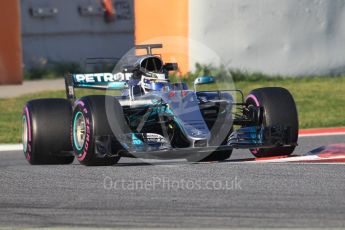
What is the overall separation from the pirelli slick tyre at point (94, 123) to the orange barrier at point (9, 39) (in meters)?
11.1

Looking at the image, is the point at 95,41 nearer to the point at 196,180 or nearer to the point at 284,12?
the point at 284,12

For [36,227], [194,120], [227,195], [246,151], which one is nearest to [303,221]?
[227,195]

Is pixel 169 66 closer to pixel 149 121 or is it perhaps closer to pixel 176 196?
pixel 149 121

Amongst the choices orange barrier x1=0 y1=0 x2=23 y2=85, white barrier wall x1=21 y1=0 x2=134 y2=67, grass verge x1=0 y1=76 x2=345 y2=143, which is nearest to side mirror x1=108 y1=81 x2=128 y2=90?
grass verge x1=0 y1=76 x2=345 y2=143

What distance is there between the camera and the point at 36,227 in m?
6.69

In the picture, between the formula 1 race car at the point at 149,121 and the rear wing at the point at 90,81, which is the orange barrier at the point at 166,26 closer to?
the rear wing at the point at 90,81

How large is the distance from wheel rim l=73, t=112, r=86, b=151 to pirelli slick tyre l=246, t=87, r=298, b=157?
1.72 metres

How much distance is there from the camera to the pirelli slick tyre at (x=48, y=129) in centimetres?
1004

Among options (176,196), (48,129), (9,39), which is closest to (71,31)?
(9,39)

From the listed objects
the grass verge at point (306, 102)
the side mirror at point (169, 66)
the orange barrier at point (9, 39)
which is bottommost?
the grass verge at point (306, 102)

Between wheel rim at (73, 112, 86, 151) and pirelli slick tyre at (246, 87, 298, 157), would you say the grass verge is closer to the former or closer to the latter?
wheel rim at (73, 112, 86, 151)

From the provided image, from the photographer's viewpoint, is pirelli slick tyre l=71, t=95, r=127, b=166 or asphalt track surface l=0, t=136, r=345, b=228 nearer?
asphalt track surface l=0, t=136, r=345, b=228

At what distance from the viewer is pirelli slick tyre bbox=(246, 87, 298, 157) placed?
32.6ft

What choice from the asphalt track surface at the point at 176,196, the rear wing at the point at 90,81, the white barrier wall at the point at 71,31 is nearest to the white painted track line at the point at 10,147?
the rear wing at the point at 90,81
